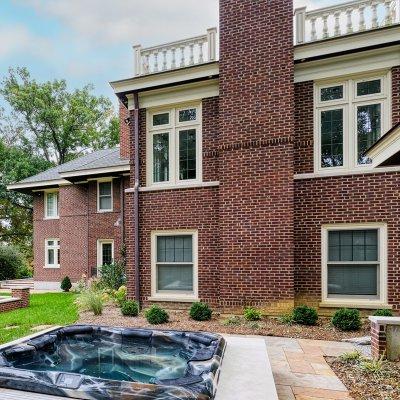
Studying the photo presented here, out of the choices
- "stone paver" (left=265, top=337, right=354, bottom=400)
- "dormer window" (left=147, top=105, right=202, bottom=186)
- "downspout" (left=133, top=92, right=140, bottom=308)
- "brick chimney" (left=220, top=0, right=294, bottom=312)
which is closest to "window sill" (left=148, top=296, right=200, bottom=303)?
"downspout" (left=133, top=92, right=140, bottom=308)

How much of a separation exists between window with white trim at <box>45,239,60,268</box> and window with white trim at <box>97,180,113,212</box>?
3762 mm

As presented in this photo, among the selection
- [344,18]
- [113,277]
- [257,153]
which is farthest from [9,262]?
[344,18]

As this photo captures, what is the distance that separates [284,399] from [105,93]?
110 ft

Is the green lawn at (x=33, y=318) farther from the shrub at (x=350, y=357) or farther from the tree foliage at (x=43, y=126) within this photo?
the tree foliage at (x=43, y=126)

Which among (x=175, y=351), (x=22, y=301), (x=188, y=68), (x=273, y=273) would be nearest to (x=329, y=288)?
(x=273, y=273)

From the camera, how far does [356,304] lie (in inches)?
292

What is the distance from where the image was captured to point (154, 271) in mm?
8961

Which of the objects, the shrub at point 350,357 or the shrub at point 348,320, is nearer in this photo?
the shrub at point 350,357

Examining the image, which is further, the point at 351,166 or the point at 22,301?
the point at 22,301

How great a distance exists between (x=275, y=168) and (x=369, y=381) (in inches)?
184

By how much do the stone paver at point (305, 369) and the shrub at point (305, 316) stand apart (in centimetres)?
92

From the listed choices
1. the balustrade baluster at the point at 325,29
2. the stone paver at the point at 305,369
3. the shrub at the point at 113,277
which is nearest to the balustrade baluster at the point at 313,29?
the balustrade baluster at the point at 325,29

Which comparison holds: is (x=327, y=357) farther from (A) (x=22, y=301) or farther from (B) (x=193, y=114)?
(A) (x=22, y=301)

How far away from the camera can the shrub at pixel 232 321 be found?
7.26 meters
